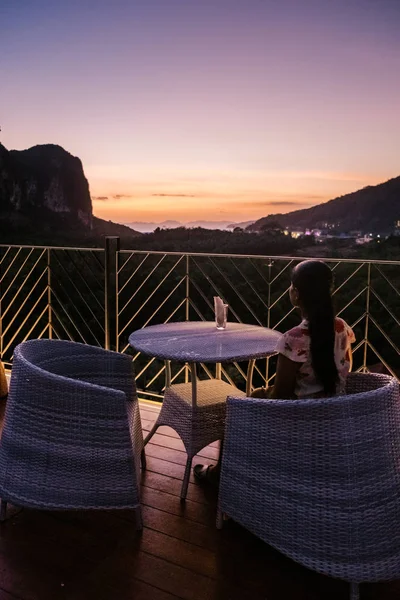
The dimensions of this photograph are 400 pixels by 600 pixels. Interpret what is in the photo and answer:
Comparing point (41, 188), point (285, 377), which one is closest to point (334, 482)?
point (285, 377)

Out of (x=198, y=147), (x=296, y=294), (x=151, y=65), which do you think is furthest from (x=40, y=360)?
(x=198, y=147)

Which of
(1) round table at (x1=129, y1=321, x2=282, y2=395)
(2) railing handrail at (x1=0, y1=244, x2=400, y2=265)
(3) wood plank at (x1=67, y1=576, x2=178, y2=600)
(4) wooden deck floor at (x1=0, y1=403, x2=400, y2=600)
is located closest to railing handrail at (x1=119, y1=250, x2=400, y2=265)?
(2) railing handrail at (x1=0, y1=244, x2=400, y2=265)

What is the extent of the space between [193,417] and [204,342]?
1.07 ft

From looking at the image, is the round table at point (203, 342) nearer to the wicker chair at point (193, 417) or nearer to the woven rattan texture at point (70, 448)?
the wicker chair at point (193, 417)

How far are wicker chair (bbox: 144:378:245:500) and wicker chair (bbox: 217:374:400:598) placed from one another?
607mm

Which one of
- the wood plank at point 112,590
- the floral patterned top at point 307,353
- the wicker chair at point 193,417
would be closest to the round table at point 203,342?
the wicker chair at point 193,417

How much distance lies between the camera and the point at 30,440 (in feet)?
6.23

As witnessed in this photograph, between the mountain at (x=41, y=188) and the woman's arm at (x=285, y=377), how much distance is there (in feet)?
28.5

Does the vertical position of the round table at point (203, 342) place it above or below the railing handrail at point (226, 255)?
below

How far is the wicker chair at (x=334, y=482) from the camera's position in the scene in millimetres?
1544

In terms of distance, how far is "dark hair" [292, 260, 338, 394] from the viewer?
71.1 inches

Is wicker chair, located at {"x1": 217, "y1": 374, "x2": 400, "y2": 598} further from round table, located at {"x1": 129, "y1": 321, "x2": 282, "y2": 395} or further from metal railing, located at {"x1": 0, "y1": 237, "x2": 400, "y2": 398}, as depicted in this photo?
metal railing, located at {"x1": 0, "y1": 237, "x2": 400, "y2": 398}

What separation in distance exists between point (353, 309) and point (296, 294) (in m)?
3.68

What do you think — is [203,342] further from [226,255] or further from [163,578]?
[226,255]
